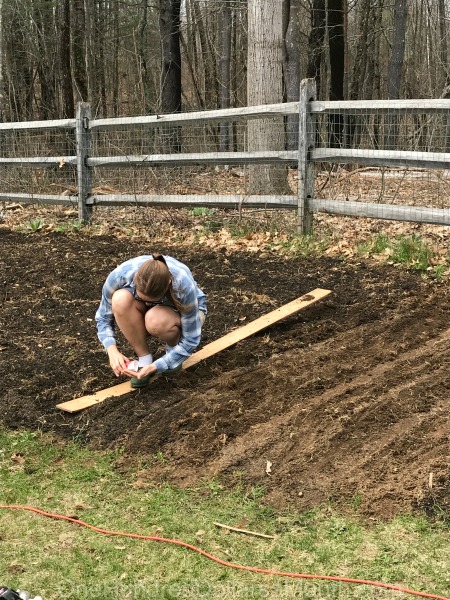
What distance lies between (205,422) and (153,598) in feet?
4.36

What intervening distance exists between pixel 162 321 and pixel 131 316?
177 millimetres

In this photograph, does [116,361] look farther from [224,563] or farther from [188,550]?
[224,563]

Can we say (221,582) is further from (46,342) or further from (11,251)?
(11,251)

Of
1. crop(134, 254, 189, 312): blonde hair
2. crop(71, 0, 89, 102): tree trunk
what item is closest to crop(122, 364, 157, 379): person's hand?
crop(134, 254, 189, 312): blonde hair

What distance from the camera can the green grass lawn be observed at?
100 inches

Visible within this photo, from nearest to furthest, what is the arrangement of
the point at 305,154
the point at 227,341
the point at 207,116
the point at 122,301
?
the point at 122,301 → the point at 227,341 → the point at 305,154 → the point at 207,116

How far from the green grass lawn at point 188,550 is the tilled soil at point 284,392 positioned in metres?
0.14

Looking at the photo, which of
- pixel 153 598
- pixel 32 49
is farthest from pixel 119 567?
pixel 32 49

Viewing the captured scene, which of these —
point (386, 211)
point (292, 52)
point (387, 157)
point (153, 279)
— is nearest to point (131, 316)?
point (153, 279)

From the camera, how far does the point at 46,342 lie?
16.9 ft

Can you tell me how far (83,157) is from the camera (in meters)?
10.2

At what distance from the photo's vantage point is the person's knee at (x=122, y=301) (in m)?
3.99

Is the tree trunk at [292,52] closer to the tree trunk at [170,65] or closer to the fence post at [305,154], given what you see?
the tree trunk at [170,65]

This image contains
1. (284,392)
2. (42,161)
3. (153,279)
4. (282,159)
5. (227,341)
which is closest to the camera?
(153,279)
